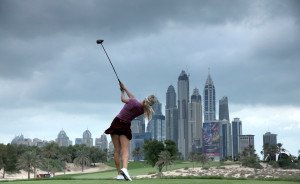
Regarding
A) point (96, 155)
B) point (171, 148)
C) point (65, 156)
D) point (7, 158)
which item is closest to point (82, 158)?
point (65, 156)

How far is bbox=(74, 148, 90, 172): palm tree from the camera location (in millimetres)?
146250

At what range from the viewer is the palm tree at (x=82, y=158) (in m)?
146

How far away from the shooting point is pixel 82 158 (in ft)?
478

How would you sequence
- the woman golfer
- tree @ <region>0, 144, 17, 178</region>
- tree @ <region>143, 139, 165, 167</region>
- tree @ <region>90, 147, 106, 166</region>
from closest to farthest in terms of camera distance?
the woman golfer → tree @ <region>0, 144, 17, 178</region> → tree @ <region>143, 139, 165, 167</region> → tree @ <region>90, 147, 106, 166</region>

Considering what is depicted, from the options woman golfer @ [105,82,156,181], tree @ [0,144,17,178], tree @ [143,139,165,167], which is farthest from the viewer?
tree @ [143,139,165,167]

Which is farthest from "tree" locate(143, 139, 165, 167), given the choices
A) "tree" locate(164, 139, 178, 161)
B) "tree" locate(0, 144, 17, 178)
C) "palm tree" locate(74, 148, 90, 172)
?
"palm tree" locate(74, 148, 90, 172)

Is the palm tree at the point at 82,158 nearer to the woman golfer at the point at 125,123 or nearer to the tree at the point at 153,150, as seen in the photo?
the tree at the point at 153,150

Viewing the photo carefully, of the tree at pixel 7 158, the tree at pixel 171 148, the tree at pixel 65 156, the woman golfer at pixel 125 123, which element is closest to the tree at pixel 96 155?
the tree at pixel 65 156

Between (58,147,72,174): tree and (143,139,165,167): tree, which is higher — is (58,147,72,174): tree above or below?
below

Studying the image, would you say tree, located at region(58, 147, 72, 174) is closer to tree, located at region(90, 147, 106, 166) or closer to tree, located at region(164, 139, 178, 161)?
tree, located at region(90, 147, 106, 166)

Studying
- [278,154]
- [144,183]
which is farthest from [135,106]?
[278,154]

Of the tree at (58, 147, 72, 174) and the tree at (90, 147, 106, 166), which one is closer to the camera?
the tree at (58, 147, 72, 174)

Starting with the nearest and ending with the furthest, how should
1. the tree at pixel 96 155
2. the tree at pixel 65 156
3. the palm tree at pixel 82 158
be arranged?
the palm tree at pixel 82 158, the tree at pixel 65 156, the tree at pixel 96 155

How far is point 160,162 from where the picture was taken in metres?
96.6
